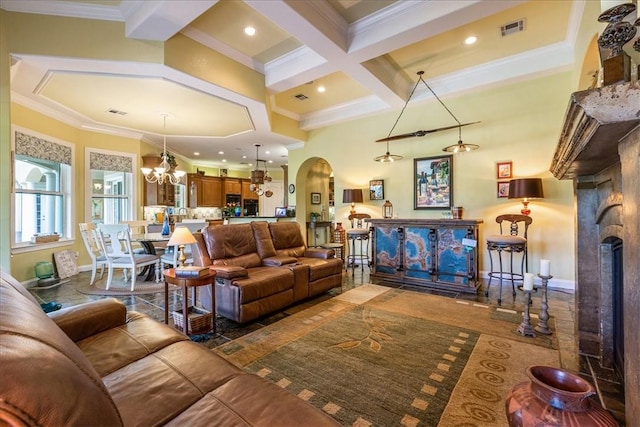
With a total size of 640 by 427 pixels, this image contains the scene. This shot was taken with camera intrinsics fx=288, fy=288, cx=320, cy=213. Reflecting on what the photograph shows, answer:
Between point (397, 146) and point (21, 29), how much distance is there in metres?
5.67

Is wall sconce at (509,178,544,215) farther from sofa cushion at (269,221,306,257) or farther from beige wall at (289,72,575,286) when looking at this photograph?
sofa cushion at (269,221,306,257)

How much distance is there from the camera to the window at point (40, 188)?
186 inches

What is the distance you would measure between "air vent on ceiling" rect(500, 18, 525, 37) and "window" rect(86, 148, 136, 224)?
761cm

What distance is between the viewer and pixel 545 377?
126 centimetres

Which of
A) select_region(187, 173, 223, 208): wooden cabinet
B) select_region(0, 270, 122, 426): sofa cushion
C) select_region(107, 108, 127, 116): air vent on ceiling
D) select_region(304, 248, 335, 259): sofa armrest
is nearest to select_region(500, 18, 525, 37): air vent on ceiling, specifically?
select_region(304, 248, 335, 259): sofa armrest

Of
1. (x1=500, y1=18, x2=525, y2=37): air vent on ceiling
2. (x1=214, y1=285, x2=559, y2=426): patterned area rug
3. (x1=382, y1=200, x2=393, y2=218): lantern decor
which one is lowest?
(x1=214, y1=285, x2=559, y2=426): patterned area rug

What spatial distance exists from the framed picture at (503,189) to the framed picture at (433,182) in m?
0.74

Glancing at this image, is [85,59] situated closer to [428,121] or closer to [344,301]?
[344,301]

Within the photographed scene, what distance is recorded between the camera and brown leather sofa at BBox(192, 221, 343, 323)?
120 inches

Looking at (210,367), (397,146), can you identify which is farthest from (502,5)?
(210,367)

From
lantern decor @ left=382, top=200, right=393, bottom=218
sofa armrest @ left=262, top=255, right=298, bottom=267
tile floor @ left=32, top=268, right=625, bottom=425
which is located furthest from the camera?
lantern decor @ left=382, top=200, right=393, bottom=218

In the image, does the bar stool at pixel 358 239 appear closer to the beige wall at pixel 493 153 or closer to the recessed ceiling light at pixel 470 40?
the beige wall at pixel 493 153

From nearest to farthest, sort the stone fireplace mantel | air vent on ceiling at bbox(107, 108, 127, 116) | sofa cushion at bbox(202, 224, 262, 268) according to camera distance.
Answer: the stone fireplace mantel
sofa cushion at bbox(202, 224, 262, 268)
air vent on ceiling at bbox(107, 108, 127, 116)

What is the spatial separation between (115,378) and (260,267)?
2559 millimetres
